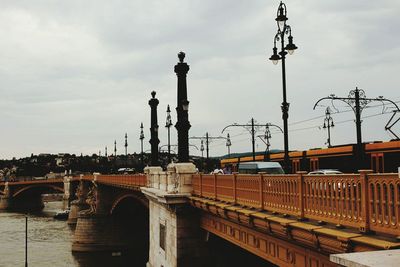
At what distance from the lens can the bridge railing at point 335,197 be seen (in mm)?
6508

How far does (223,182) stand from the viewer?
14922 millimetres

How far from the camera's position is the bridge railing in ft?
21.4

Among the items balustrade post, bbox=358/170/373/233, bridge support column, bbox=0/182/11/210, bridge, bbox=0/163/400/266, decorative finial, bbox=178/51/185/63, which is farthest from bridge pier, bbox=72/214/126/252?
bridge support column, bbox=0/182/11/210

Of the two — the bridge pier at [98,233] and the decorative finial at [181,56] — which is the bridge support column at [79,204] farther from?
the decorative finial at [181,56]

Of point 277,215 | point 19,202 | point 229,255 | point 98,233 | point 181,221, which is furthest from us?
point 19,202

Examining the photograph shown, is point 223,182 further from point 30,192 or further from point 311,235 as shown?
point 30,192

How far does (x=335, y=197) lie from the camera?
789 centimetres

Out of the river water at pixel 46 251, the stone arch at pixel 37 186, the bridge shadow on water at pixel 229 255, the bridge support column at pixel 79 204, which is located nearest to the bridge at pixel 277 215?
the bridge shadow on water at pixel 229 255

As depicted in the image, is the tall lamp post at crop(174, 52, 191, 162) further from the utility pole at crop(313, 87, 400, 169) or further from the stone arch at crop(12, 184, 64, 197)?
the stone arch at crop(12, 184, 64, 197)

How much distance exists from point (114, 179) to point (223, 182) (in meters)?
34.3

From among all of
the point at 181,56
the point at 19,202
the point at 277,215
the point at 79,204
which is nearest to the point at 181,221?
the point at 181,56

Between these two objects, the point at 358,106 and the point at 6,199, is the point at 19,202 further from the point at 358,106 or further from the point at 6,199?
the point at 358,106

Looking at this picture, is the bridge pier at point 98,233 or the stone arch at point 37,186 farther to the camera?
the stone arch at point 37,186

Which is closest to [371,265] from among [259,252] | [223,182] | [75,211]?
[259,252]
